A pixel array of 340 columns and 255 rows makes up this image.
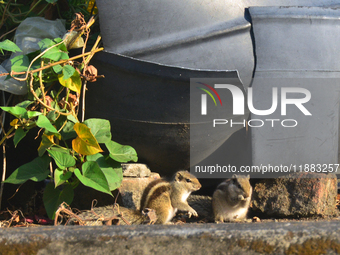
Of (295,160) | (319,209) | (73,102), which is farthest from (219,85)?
(319,209)

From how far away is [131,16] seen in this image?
2.56 m

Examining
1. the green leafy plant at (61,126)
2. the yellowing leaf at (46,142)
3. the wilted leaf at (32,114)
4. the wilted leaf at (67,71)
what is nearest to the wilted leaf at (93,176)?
the green leafy plant at (61,126)

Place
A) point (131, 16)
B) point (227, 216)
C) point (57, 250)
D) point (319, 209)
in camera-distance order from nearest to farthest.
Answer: point (57, 250) → point (131, 16) → point (319, 209) → point (227, 216)

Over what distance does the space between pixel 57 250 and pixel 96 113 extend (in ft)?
4.29

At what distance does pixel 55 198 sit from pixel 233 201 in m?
1.35

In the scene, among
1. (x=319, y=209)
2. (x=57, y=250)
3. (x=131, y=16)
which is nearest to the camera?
(x=57, y=250)

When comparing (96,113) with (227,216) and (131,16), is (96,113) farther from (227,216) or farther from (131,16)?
(227,216)

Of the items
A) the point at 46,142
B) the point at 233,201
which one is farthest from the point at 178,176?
the point at 46,142

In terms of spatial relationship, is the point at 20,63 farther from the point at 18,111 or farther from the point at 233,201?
the point at 233,201

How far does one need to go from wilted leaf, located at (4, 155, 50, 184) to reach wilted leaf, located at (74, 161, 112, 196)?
289mm

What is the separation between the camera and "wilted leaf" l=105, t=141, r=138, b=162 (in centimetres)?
264

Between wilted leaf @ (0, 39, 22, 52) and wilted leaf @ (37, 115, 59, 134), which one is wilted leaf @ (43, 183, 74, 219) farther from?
wilted leaf @ (0, 39, 22, 52)

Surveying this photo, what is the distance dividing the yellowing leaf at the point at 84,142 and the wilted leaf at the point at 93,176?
3.1 inches

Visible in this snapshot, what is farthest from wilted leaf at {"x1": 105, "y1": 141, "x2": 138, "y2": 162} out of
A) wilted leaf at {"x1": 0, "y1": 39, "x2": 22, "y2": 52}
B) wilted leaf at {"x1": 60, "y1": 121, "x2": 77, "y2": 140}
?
wilted leaf at {"x1": 0, "y1": 39, "x2": 22, "y2": 52}
